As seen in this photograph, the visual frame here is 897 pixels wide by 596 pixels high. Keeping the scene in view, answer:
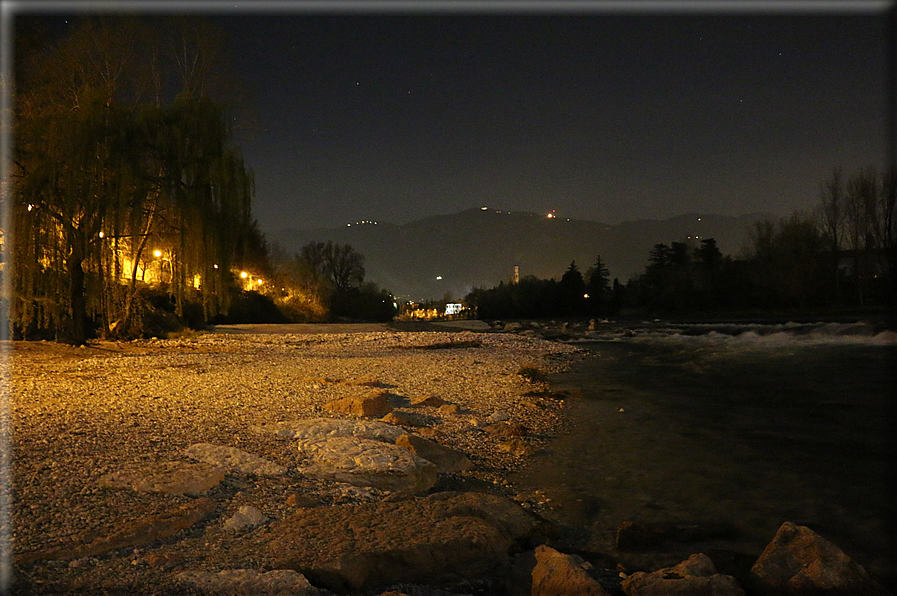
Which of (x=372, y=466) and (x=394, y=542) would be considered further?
(x=372, y=466)

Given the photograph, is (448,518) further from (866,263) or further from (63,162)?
(866,263)

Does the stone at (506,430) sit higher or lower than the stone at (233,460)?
lower

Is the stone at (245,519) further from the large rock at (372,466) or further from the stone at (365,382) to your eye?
the stone at (365,382)

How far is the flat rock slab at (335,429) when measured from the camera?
5469mm

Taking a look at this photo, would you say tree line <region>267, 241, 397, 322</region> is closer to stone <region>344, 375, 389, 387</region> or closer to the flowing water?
stone <region>344, 375, 389, 387</region>

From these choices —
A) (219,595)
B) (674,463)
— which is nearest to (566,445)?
(674,463)

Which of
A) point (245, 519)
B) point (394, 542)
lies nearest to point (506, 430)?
point (394, 542)

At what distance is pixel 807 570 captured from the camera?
3107mm

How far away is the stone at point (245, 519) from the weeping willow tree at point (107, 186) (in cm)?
1184

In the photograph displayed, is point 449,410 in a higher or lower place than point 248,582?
lower

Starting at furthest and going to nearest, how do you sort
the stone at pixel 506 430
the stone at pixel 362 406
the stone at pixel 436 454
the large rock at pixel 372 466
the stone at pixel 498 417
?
the stone at pixel 498 417 < the stone at pixel 362 406 < the stone at pixel 506 430 < the stone at pixel 436 454 < the large rock at pixel 372 466

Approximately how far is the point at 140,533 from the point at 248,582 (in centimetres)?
91

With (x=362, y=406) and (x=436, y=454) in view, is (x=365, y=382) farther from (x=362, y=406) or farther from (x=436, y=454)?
(x=436, y=454)

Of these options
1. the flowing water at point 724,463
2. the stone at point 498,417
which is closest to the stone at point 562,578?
the flowing water at point 724,463
